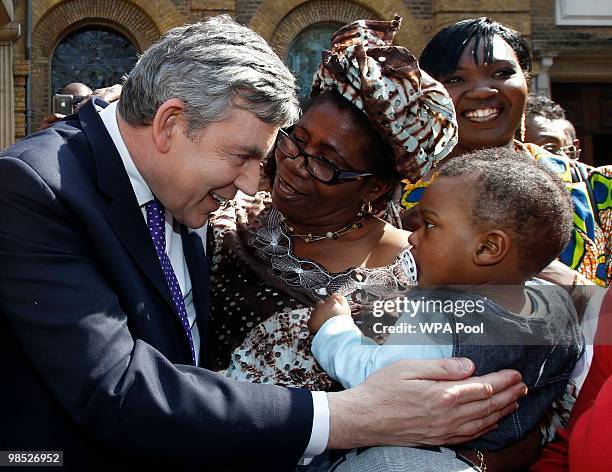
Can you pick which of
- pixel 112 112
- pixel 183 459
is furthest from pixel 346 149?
pixel 183 459

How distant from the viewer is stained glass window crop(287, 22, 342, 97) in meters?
13.1

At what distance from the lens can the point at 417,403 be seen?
2080 millimetres

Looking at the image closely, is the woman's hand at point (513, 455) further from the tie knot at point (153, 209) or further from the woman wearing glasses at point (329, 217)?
the tie knot at point (153, 209)

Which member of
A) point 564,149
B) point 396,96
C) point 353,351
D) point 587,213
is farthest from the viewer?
point 564,149

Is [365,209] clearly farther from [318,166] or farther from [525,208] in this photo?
[525,208]

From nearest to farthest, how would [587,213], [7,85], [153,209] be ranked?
[153,209], [587,213], [7,85]

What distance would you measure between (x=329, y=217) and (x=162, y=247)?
676mm

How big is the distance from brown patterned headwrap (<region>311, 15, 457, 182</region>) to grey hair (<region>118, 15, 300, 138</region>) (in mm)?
477

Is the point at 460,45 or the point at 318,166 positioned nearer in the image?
the point at 318,166

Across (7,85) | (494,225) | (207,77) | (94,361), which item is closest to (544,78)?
(7,85)

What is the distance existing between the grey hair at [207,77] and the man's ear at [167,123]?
0.06 feet

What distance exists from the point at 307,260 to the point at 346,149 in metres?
0.37

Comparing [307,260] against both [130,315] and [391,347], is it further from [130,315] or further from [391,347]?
[130,315]

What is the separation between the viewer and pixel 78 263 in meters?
1.97
